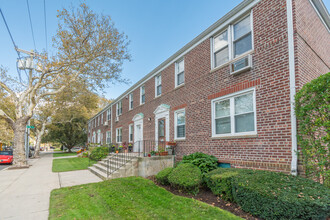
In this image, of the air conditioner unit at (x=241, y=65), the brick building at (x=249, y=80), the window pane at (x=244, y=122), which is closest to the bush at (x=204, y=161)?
the brick building at (x=249, y=80)

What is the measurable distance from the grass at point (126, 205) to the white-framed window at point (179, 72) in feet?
17.7

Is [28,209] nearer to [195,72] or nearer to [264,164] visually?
[264,164]

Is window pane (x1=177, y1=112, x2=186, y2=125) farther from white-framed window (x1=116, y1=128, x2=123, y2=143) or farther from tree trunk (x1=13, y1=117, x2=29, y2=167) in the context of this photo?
tree trunk (x1=13, y1=117, x2=29, y2=167)

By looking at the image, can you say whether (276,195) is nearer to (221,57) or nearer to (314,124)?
(314,124)

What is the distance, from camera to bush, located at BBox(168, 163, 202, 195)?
554cm

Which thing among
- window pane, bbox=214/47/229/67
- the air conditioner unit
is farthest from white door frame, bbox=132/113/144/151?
the air conditioner unit

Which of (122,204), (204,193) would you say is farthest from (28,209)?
(204,193)

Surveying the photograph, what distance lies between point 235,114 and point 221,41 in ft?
9.88

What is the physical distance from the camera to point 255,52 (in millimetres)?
6211

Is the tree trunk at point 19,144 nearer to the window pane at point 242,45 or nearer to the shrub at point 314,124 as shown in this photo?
the window pane at point 242,45

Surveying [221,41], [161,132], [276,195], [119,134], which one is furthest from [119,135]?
[276,195]

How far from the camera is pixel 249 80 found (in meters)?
6.24

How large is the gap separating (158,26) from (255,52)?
32.5 ft

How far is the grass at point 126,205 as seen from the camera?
411 cm
